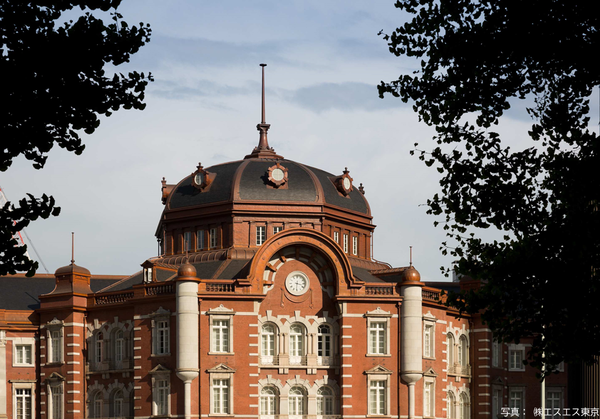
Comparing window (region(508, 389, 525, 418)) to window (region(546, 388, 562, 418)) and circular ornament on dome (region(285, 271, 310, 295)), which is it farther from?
circular ornament on dome (region(285, 271, 310, 295))

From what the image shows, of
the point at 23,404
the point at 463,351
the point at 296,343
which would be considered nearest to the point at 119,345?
the point at 23,404

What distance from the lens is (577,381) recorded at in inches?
1474

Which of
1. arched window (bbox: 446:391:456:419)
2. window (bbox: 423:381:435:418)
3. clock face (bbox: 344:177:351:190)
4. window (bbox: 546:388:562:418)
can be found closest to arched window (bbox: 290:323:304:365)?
window (bbox: 423:381:435:418)

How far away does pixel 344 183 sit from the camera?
3127 inches

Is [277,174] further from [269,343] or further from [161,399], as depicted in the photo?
[161,399]

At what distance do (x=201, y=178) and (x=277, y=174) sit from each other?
495cm

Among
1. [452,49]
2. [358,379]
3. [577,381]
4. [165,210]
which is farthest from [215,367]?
[452,49]

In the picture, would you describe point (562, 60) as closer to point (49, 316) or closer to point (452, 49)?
point (452, 49)

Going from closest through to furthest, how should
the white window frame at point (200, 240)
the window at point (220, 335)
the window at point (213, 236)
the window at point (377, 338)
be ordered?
the window at point (220, 335) → the window at point (377, 338) → the window at point (213, 236) → the white window frame at point (200, 240)

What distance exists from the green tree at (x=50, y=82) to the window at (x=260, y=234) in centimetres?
4843

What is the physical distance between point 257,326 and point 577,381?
113 feet

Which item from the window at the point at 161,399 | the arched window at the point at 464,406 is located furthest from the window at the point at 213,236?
the arched window at the point at 464,406

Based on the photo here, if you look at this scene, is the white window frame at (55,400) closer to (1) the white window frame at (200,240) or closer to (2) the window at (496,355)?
(1) the white window frame at (200,240)

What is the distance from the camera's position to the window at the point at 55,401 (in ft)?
244
